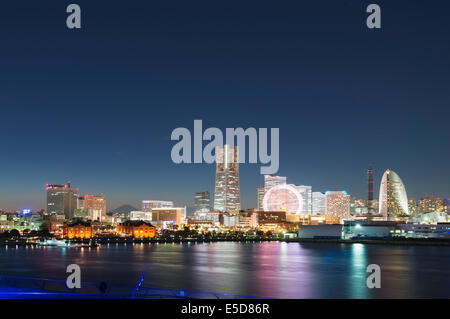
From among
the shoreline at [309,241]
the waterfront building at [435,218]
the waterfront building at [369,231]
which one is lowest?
the shoreline at [309,241]

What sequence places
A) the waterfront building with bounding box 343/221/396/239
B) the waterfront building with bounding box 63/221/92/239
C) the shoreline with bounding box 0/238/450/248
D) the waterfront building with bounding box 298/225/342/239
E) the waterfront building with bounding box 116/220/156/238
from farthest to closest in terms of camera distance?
1. the waterfront building with bounding box 116/220/156/238
2. the waterfront building with bounding box 343/221/396/239
3. the waterfront building with bounding box 298/225/342/239
4. the waterfront building with bounding box 63/221/92/239
5. the shoreline with bounding box 0/238/450/248

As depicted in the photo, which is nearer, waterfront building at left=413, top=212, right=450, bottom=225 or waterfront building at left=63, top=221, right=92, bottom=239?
waterfront building at left=63, top=221, right=92, bottom=239

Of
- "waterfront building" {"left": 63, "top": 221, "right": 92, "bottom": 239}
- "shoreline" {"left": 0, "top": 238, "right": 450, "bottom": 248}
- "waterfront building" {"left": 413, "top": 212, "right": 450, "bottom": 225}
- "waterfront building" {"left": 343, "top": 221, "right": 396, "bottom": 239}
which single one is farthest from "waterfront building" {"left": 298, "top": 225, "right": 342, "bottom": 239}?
"waterfront building" {"left": 63, "top": 221, "right": 92, "bottom": 239}

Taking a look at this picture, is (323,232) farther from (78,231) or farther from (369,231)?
(78,231)

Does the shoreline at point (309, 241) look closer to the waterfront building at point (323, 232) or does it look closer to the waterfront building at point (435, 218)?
the waterfront building at point (323, 232)

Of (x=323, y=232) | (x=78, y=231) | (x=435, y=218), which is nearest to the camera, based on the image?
(x=78, y=231)

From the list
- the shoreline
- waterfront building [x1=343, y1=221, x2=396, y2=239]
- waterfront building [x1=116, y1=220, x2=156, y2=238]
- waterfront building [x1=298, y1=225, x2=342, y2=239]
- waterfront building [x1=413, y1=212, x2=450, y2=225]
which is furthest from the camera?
waterfront building [x1=413, y1=212, x2=450, y2=225]

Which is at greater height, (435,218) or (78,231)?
(435,218)

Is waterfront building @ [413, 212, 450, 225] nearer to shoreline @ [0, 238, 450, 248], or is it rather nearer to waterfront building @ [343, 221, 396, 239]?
waterfront building @ [343, 221, 396, 239]

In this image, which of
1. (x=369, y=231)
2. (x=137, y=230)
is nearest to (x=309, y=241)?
(x=369, y=231)

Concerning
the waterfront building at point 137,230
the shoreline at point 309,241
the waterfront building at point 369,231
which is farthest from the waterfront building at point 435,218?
the waterfront building at point 137,230

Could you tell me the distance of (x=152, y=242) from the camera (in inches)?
4936
